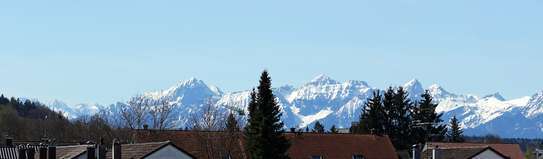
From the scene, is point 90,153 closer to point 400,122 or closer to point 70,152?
point 70,152

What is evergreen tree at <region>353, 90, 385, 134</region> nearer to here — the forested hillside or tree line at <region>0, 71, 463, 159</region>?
tree line at <region>0, 71, 463, 159</region>

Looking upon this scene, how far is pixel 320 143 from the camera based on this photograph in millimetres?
106625

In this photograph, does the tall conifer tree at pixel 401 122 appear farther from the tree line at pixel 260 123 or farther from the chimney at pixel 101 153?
the chimney at pixel 101 153

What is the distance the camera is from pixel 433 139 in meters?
150

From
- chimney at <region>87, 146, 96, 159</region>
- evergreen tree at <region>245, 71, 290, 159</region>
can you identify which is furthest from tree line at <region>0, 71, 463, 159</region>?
chimney at <region>87, 146, 96, 159</region>

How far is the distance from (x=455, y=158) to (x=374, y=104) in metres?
41.2

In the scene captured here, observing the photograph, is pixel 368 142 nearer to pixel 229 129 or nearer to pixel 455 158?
pixel 455 158

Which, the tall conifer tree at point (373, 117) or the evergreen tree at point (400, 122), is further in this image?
the tall conifer tree at point (373, 117)

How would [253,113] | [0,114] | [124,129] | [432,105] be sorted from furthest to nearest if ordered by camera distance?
[0,114], [432,105], [124,129], [253,113]

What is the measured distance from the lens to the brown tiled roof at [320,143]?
321 ft

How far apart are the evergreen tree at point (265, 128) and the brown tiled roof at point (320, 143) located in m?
16.1

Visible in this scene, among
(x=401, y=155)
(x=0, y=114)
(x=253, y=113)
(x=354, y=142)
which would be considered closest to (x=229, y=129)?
(x=253, y=113)

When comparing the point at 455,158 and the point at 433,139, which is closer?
the point at 455,158

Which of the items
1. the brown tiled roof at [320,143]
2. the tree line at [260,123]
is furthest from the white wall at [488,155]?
the tree line at [260,123]
